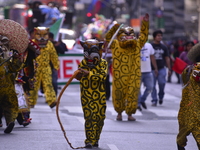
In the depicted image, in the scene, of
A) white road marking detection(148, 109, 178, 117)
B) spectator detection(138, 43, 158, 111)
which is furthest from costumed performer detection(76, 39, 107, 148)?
spectator detection(138, 43, 158, 111)

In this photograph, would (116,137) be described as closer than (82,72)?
No

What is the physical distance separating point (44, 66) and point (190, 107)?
6.03 m

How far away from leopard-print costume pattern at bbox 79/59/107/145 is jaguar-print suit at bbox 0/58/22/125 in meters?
1.28

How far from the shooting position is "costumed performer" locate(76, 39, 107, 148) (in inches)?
316

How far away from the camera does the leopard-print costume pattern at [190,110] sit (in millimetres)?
7099

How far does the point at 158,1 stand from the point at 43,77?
45210mm

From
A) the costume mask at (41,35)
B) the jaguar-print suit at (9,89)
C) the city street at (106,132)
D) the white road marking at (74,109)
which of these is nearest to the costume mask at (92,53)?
the city street at (106,132)

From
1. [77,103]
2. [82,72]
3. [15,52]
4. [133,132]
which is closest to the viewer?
[82,72]

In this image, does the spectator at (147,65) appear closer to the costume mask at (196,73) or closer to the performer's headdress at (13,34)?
the performer's headdress at (13,34)

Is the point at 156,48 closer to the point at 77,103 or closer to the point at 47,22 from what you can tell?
the point at 77,103

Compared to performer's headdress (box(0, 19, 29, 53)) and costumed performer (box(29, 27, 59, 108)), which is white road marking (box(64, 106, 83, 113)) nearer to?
costumed performer (box(29, 27, 59, 108))

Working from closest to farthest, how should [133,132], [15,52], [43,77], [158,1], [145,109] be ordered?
[15,52] → [133,132] → [43,77] → [145,109] → [158,1]

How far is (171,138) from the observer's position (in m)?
9.34

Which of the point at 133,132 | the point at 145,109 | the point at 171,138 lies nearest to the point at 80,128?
the point at 133,132
